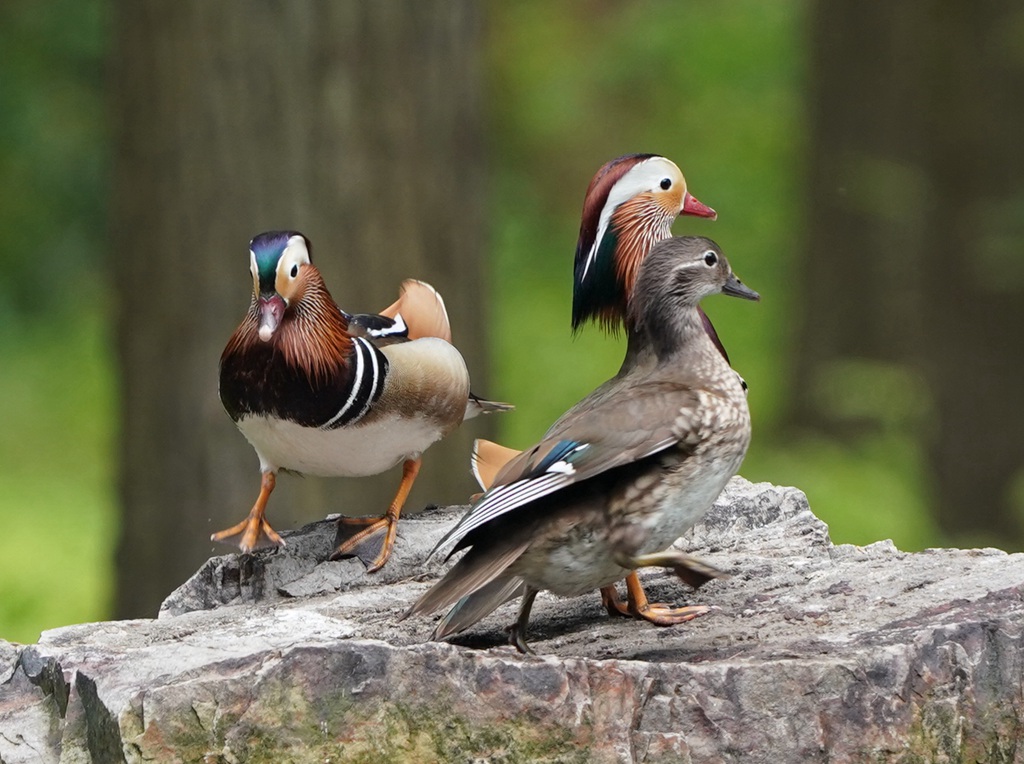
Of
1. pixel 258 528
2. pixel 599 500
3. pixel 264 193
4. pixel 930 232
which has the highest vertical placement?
pixel 264 193

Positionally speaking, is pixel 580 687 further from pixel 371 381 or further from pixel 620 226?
pixel 620 226

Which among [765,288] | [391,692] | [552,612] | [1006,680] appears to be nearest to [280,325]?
[552,612]

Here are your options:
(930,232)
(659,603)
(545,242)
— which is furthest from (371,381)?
(545,242)

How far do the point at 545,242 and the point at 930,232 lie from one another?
5.05m

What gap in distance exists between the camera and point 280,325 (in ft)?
11.7

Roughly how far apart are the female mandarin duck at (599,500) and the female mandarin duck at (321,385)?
2.36ft

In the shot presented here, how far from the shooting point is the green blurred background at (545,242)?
7.63 meters

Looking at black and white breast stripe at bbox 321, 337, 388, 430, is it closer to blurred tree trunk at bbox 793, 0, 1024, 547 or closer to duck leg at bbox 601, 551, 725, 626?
duck leg at bbox 601, 551, 725, 626

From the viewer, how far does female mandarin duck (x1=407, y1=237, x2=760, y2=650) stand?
288cm

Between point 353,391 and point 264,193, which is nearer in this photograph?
point 353,391

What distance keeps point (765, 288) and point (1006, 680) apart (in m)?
9.21

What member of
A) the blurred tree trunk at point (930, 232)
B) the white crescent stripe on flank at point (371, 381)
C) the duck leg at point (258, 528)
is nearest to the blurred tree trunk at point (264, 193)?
the duck leg at point (258, 528)

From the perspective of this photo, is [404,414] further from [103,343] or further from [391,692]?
[103,343]

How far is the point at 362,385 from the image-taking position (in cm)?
365
